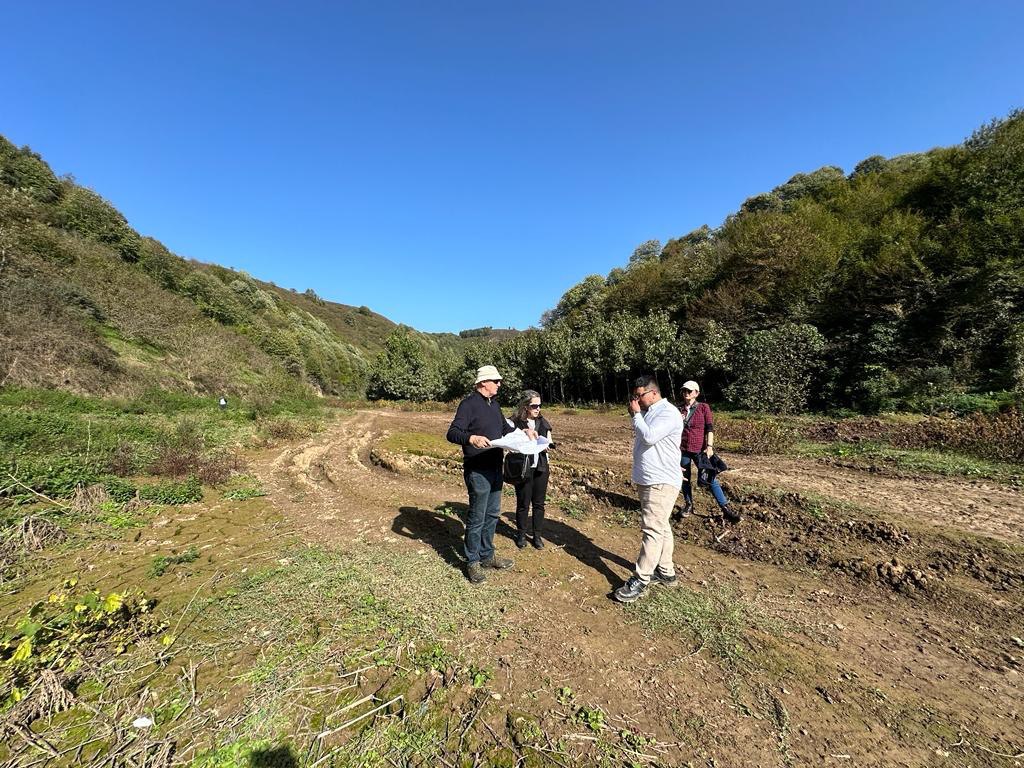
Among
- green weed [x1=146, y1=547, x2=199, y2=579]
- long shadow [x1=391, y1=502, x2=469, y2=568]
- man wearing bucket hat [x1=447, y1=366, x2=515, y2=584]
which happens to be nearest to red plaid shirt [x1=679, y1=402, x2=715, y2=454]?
man wearing bucket hat [x1=447, y1=366, x2=515, y2=584]

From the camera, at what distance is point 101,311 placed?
19.2 m

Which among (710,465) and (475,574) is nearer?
(475,574)

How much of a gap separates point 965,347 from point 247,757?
20857 millimetres

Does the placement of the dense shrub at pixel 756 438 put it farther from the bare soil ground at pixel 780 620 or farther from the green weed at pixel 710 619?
the green weed at pixel 710 619

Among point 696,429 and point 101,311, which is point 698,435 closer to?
point 696,429

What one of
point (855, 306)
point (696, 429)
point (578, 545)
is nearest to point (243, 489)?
point (578, 545)

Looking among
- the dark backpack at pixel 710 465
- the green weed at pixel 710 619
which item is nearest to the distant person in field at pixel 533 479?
the green weed at pixel 710 619

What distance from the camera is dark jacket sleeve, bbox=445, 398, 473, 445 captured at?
3.96 m

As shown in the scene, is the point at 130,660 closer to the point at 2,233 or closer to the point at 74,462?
the point at 74,462

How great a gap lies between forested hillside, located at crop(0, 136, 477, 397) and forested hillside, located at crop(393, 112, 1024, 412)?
22233mm

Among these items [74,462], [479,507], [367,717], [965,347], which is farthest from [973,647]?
[965,347]

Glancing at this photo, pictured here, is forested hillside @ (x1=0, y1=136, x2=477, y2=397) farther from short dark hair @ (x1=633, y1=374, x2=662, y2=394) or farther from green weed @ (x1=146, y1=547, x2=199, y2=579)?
short dark hair @ (x1=633, y1=374, x2=662, y2=394)

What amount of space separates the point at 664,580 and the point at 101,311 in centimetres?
2694

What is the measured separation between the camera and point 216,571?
4.48 m
